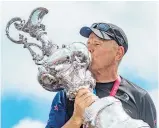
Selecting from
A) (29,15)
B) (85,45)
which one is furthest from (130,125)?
(29,15)

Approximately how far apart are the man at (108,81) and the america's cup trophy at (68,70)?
0.13 metres

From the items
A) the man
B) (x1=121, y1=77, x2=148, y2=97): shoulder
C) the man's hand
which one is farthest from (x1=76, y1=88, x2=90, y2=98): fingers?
(x1=121, y1=77, x2=148, y2=97): shoulder

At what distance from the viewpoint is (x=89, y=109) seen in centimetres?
169

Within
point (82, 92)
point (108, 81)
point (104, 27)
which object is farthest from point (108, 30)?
point (82, 92)

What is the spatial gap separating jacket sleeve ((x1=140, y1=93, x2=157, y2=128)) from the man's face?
7.7 inches

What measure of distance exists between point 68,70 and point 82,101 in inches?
4.5

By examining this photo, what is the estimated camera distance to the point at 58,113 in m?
1.93

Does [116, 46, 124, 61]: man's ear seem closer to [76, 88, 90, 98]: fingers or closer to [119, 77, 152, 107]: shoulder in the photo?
[119, 77, 152, 107]: shoulder

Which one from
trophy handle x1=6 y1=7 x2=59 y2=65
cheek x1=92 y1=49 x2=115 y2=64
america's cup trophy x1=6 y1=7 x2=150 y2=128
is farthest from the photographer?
cheek x1=92 y1=49 x2=115 y2=64

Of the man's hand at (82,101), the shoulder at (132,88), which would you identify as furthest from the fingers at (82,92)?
the shoulder at (132,88)

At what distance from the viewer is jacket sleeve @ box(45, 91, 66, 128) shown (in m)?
1.92

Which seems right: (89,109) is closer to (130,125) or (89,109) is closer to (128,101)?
(130,125)

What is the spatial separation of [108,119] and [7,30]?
1.67 feet

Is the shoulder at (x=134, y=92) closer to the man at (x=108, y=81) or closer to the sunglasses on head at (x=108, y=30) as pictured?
the man at (x=108, y=81)
